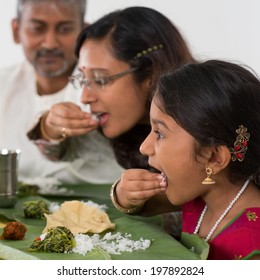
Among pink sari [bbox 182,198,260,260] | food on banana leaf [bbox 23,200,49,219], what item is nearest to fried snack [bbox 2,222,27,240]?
food on banana leaf [bbox 23,200,49,219]

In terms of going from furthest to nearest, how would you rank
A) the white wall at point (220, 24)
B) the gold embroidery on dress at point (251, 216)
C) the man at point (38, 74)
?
the white wall at point (220, 24) → the man at point (38, 74) → the gold embroidery on dress at point (251, 216)

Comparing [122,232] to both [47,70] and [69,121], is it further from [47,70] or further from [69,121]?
[47,70]

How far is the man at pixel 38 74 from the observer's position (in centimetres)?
247

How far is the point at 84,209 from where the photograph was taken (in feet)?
4.34

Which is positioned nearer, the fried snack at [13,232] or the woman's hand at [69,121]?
the fried snack at [13,232]

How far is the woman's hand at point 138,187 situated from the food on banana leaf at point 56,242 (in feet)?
0.76

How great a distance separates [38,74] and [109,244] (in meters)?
1.55

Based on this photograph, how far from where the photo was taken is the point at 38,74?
101 inches

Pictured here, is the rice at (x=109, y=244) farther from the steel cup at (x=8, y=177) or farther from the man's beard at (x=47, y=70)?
the man's beard at (x=47, y=70)

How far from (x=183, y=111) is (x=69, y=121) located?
746 mm

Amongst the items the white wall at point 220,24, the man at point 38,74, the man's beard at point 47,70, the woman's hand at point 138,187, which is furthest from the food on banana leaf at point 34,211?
the white wall at point 220,24

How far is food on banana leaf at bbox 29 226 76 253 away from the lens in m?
1.05
